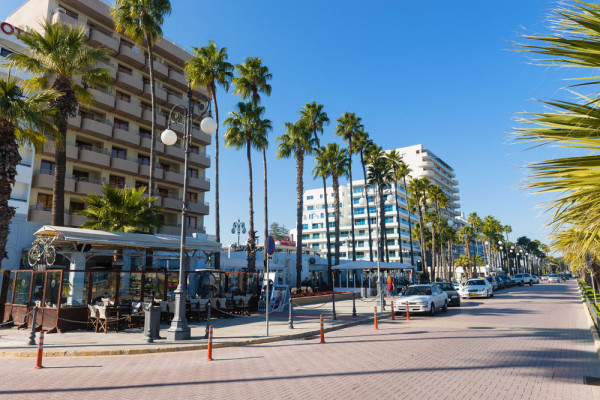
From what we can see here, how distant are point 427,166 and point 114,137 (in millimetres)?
92631

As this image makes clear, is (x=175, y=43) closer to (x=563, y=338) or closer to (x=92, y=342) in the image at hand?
(x=92, y=342)

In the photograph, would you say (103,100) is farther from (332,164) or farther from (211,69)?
(332,164)

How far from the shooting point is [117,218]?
2034 cm

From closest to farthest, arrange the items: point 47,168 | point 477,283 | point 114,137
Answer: point 47,168 < point 477,283 < point 114,137

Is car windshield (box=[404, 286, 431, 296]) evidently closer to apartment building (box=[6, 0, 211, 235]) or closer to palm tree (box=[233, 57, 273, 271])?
palm tree (box=[233, 57, 273, 271])

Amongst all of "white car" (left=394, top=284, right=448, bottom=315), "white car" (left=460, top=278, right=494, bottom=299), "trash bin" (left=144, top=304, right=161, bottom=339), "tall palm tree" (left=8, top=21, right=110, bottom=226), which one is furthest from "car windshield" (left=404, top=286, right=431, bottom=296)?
"tall palm tree" (left=8, top=21, right=110, bottom=226)

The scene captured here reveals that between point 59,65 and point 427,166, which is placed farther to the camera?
point 427,166

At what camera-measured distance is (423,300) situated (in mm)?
19438

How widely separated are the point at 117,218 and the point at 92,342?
386 inches

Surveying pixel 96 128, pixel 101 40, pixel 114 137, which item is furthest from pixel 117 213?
pixel 101 40

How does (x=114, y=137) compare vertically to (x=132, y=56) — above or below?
below

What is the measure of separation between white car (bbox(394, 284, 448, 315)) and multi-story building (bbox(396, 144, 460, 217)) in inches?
3469

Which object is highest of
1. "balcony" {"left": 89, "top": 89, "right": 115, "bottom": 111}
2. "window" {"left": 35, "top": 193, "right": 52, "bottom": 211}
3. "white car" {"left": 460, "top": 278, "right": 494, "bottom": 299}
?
"balcony" {"left": 89, "top": 89, "right": 115, "bottom": 111}

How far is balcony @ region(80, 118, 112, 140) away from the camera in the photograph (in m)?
33.3
